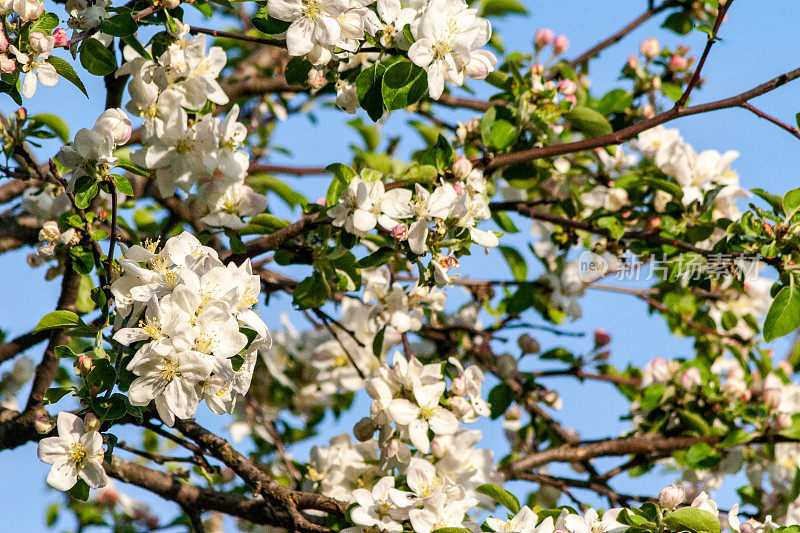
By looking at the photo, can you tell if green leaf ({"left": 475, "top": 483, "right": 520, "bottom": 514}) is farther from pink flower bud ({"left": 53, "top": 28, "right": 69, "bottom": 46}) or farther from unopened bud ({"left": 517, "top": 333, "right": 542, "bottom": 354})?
pink flower bud ({"left": 53, "top": 28, "right": 69, "bottom": 46})

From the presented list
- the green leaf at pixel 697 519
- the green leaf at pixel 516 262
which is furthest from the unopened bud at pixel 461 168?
the green leaf at pixel 516 262

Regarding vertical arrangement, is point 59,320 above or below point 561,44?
below

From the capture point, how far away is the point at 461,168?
183 cm

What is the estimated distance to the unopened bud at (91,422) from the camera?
1474 millimetres

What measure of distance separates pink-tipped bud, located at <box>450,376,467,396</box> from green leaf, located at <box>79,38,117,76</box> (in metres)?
1.01

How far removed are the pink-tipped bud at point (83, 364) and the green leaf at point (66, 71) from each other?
523 millimetres

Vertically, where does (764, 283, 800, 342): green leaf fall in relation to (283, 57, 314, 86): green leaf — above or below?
below

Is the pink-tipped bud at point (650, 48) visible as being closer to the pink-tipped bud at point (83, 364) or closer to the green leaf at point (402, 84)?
the green leaf at point (402, 84)

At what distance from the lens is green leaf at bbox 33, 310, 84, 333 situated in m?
1.47

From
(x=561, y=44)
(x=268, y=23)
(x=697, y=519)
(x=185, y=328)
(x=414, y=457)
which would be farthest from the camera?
(x=561, y=44)

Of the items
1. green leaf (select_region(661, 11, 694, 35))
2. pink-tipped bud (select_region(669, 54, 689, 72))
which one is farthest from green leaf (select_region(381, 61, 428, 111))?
green leaf (select_region(661, 11, 694, 35))

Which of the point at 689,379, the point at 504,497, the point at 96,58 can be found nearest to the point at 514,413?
the point at 689,379

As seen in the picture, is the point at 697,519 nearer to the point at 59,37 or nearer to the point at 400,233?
the point at 400,233

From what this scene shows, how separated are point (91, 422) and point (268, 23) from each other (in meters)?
0.86
